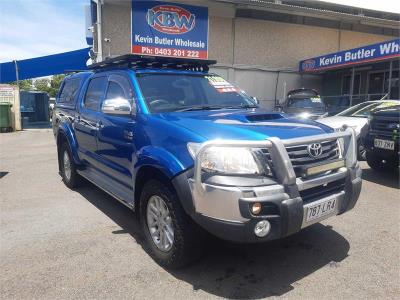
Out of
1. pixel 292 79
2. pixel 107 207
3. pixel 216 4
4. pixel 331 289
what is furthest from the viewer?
pixel 292 79

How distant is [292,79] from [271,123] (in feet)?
56.1

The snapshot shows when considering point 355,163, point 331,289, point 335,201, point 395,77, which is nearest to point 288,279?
point 331,289

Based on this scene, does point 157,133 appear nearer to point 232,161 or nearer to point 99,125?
point 232,161

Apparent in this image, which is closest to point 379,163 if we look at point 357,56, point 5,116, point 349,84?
point 357,56

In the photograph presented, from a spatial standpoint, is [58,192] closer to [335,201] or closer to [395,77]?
[335,201]

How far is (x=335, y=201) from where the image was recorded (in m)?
3.04

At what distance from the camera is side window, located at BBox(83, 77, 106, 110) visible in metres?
4.60

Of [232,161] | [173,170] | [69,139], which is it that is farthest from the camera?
[69,139]

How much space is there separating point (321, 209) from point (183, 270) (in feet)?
4.27

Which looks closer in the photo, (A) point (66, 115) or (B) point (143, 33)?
(A) point (66, 115)

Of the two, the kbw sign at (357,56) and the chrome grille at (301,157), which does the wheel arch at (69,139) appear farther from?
the kbw sign at (357,56)

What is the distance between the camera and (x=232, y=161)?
2639mm

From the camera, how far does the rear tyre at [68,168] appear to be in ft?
18.5

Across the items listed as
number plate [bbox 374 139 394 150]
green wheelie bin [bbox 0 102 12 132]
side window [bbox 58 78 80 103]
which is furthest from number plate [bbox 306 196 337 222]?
green wheelie bin [bbox 0 102 12 132]
